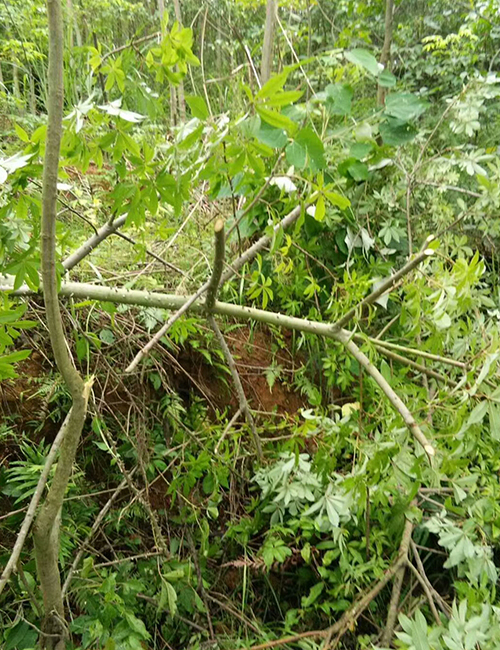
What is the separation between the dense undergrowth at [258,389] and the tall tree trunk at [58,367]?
61 mm

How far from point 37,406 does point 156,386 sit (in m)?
0.32

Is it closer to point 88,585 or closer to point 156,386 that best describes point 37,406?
point 156,386

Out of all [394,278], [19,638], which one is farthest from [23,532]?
[394,278]

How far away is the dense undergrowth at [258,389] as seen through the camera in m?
0.81

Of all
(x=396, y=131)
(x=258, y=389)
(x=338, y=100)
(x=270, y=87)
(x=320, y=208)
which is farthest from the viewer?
(x=258, y=389)

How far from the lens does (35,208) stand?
82 centimetres

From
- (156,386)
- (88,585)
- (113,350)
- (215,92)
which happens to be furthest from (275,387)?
(215,92)

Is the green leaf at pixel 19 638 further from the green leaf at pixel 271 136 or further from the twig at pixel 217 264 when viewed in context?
the green leaf at pixel 271 136

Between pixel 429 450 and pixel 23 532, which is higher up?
pixel 429 450

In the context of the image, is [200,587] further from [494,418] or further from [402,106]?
[402,106]

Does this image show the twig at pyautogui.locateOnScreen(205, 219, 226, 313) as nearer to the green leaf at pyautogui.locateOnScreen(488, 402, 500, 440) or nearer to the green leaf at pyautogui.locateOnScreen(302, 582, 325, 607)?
the green leaf at pyautogui.locateOnScreen(488, 402, 500, 440)

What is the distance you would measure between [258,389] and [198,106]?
1.12 m

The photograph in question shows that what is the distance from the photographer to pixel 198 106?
2.35 ft

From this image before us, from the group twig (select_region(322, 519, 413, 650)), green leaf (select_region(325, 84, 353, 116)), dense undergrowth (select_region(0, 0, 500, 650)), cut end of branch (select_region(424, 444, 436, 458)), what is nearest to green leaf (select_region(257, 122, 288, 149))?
dense undergrowth (select_region(0, 0, 500, 650))
